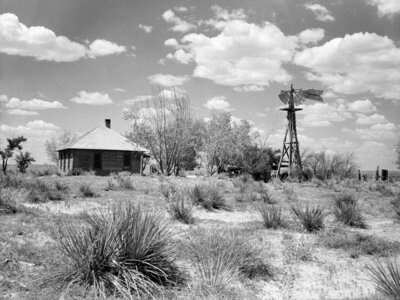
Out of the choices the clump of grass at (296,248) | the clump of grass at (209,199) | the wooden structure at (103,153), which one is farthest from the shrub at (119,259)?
the wooden structure at (103,153)

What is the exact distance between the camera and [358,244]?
8148 millimetres

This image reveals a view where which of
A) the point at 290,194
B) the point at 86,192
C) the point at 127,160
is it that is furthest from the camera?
the point at 127,160

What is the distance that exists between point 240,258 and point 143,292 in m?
1.76

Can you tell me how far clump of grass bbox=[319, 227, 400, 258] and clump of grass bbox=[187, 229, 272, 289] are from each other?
2080 mm

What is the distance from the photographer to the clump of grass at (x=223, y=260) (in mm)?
5594

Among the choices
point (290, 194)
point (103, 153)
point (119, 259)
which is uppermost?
point (103, 153)

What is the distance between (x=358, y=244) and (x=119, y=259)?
516 cm

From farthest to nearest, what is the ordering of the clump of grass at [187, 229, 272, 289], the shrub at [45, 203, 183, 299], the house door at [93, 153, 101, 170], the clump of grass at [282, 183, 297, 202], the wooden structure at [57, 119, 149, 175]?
the house door at [93, 153, 101, 170]
the wooden structure at [57, 119, 149, 175]
the clump of grass at [282, 183, 297, 202]
the clump of grass at [187, 229, 272, 289]
the shrub at [45, 203, 183, 299]

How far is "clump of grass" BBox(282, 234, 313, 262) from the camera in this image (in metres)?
7.21

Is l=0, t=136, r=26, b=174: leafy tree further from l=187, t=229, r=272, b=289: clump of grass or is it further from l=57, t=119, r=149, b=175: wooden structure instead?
l=187, t=229, r=272, b=289: clump of grass

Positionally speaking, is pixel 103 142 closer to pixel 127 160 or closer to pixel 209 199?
pixel 127 160

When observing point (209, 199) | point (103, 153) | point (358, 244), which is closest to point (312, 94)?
point (209, 199)

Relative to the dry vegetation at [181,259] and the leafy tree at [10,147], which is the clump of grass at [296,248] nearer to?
the dry vegetation at [181,259]

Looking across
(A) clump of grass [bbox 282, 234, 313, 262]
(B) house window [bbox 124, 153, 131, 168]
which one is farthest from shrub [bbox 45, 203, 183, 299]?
(B) house window [bbox 124, 153, 131, 168]
